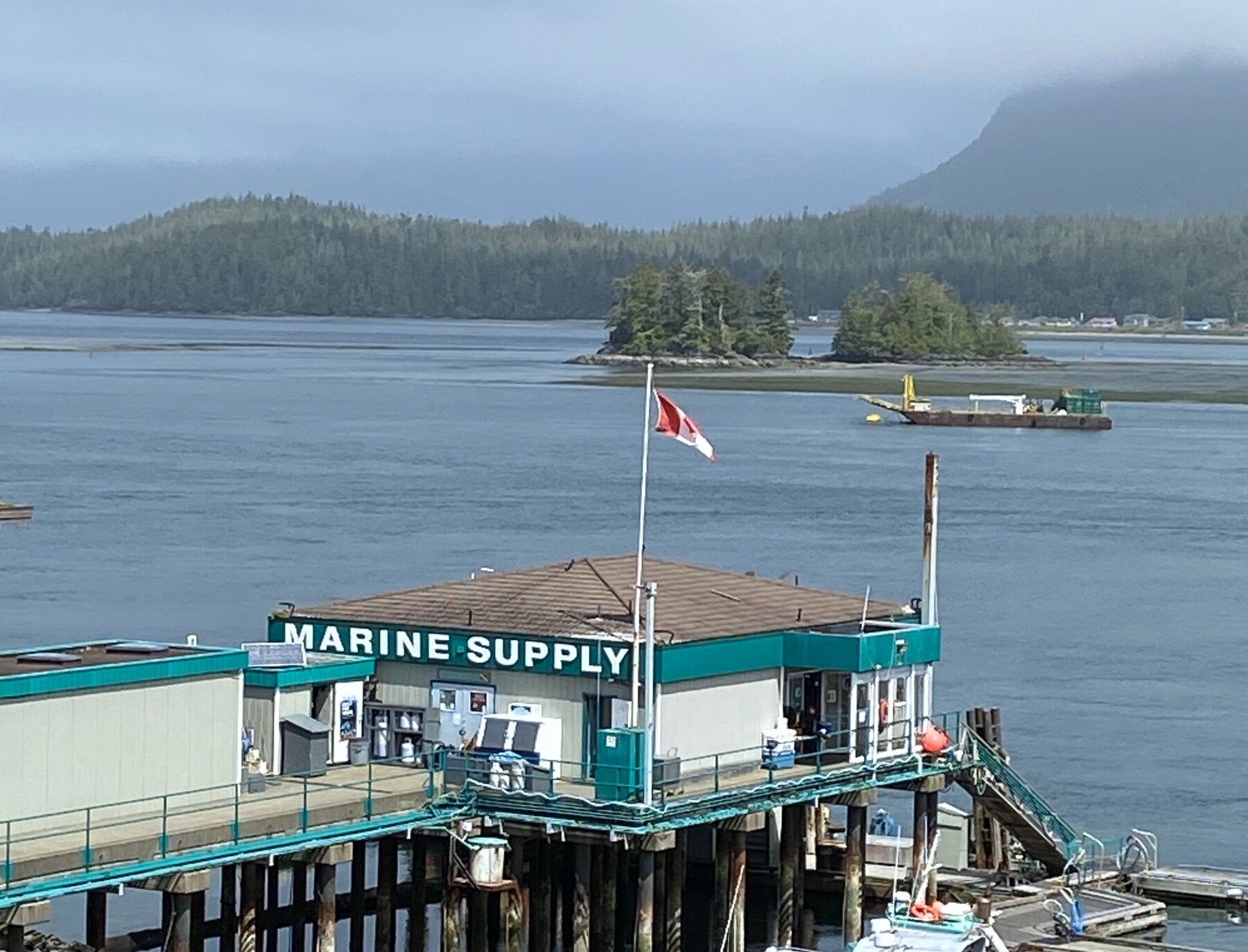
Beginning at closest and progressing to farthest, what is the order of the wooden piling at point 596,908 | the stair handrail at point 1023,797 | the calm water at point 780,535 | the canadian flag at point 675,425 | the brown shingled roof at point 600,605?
the canadian flag at point 675,425, the wooden piling at point 596,908, the brown shingled roof at point 600,605, the stair handrail at point 1023,797, the calm water at point 780,535

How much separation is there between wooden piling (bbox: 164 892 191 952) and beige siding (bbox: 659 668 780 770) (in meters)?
7.07

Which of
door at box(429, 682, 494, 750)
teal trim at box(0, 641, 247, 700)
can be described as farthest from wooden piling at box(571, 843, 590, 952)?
teal trim at box(0, 641, 247, 700)

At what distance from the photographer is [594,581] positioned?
3728 centimetres

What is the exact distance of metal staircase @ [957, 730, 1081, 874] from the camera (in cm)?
3972

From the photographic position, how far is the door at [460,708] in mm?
35156

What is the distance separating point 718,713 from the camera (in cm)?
3547

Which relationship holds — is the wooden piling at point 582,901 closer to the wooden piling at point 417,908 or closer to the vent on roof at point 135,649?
the wooden piling at point 417,908

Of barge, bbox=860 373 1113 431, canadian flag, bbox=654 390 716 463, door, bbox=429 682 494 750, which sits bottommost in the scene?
barge, bbox=860 373 1113 431

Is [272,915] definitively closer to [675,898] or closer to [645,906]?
[675,898]

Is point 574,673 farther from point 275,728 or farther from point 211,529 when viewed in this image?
point 211,529

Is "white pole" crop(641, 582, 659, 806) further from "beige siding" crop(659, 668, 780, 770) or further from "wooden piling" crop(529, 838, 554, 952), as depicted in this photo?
"wooden piling" crop(529, 838, 554, 952)

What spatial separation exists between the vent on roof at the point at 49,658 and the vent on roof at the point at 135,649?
0.56 m

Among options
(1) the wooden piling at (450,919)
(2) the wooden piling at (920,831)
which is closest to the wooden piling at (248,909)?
(1) the wooden piling at (450,919)

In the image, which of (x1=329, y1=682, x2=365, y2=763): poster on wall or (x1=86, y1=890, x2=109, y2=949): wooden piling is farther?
(x1=329, y1=682, x2=365, y2=763): poster on wall
